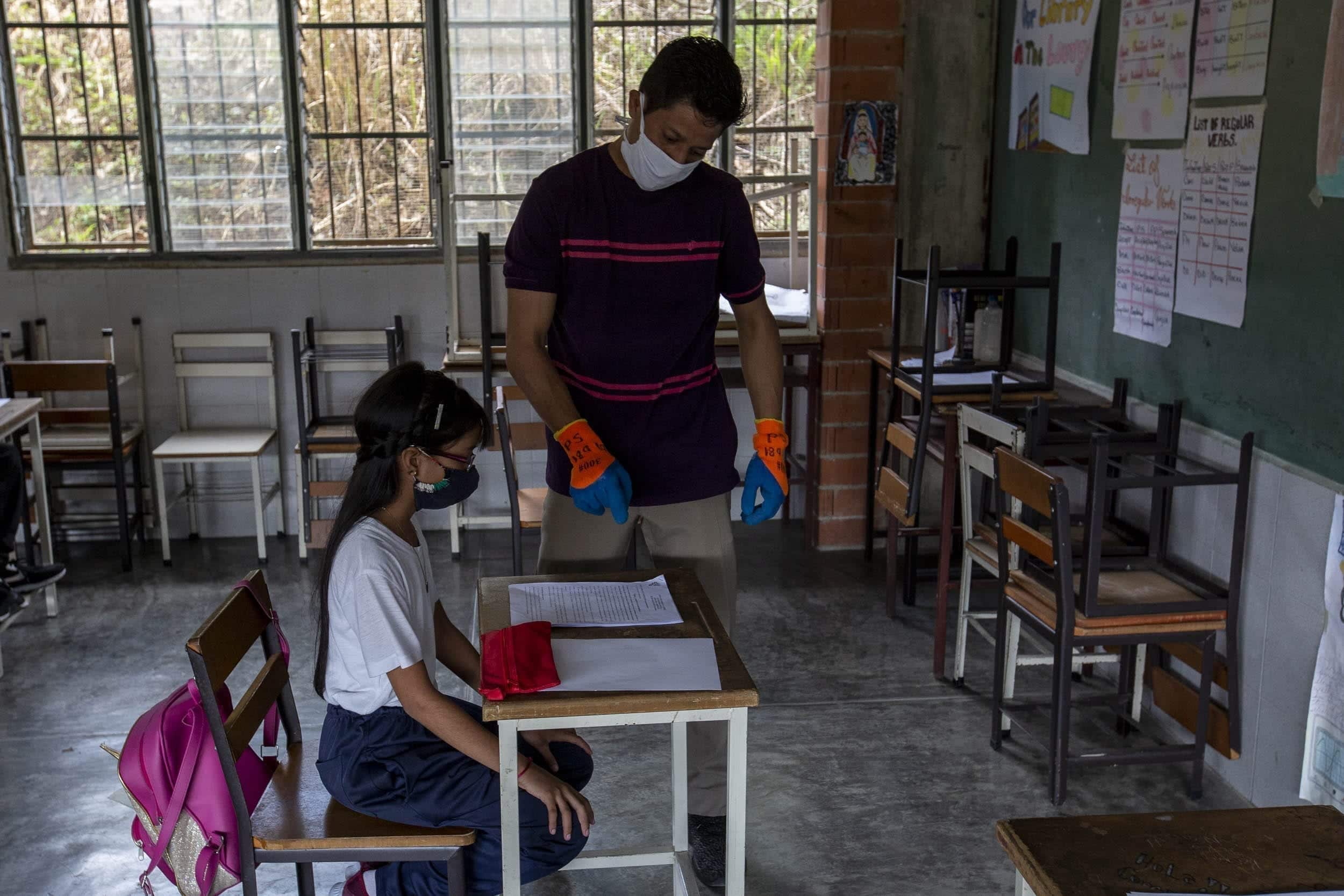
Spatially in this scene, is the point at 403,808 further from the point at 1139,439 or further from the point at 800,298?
the point at 800,298

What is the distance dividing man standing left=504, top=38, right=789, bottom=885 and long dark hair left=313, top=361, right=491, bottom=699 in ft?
1.20

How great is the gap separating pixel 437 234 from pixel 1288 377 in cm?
329

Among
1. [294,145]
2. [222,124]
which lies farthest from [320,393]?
[222,124]

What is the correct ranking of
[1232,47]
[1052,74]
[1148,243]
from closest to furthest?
[1232,47] → [1148,243] → [1052,74]

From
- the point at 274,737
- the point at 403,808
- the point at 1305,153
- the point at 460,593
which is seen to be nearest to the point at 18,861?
the point at 274,737

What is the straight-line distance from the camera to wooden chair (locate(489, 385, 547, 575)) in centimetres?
341

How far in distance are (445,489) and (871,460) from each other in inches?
113

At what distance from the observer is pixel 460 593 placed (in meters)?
4.28

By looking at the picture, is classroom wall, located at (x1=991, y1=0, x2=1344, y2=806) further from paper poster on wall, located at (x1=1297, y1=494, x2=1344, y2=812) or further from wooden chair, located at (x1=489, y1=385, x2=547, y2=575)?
wooden chair, located at (x1=489, y1=385, x2=547, y2=575)

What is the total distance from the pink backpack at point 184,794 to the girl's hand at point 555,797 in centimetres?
40

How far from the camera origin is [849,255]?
4484 mm

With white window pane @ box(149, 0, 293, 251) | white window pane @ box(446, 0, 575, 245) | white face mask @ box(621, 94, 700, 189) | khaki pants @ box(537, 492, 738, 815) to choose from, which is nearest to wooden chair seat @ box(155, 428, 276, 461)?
white window pane @ box(149, 0, 293, 251)

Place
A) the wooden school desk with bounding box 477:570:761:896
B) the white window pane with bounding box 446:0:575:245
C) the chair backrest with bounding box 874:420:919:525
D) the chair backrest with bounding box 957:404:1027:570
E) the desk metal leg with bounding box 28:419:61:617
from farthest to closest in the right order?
the white window pane with bounding box 446:0:575:245, the desk metal leg with bounding box 28:419:61:617, the chair backrest with bounding box 874:420:919:525, the chair backrest with bounding box 957:404:1027:570, the wooden school desk with bounding box 477:570:761:896

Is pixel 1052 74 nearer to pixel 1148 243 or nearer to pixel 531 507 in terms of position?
pixel 1148 243
